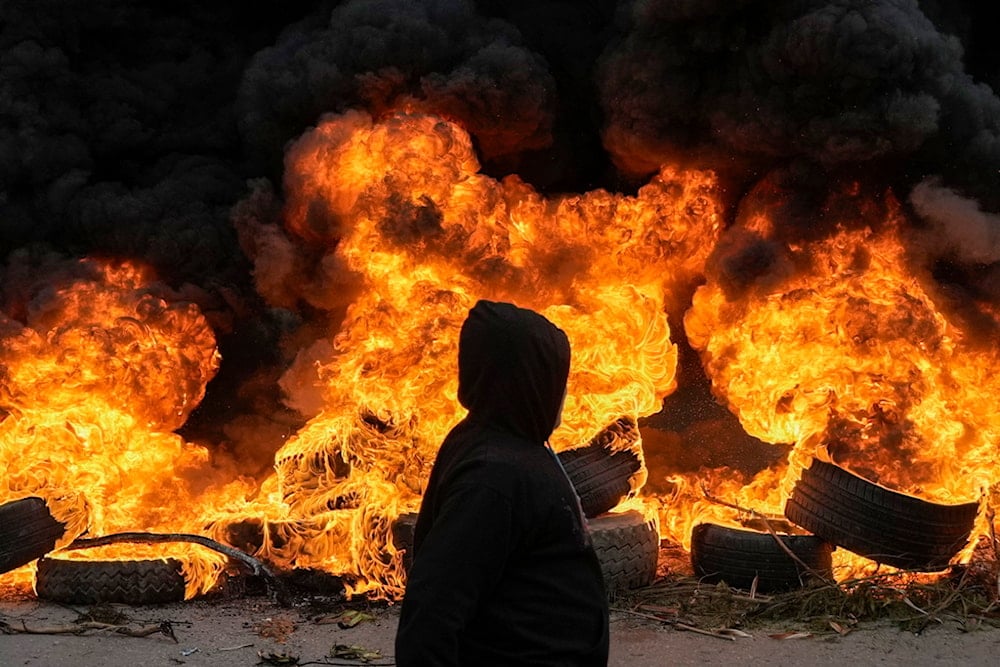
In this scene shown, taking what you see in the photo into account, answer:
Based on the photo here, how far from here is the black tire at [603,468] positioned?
339 inches

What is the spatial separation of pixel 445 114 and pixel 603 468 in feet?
14.5

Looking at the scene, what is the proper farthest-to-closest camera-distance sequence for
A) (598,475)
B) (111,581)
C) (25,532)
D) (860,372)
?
(860,372), (598,475), (25,532), (111,581)

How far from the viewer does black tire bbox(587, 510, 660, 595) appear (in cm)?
800

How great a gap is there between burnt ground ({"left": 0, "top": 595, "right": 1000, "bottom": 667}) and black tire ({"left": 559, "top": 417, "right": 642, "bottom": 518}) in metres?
1.09

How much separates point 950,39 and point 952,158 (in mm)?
1190

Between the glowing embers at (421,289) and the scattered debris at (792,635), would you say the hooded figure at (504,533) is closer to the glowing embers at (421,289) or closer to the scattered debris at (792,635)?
the scattered debris at (792,635)

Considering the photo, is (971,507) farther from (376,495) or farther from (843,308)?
(376,495)

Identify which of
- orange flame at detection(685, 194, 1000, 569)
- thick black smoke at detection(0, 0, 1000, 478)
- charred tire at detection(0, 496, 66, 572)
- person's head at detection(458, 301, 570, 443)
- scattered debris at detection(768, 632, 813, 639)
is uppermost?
thick black smoke at detection(0, 0, 1000, 478)

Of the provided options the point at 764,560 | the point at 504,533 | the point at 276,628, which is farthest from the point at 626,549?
the point at 504,533

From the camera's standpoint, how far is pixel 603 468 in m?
8.72

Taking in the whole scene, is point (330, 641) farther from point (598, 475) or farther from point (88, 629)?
point (598, 475)

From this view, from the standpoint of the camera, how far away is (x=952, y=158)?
10.2 m

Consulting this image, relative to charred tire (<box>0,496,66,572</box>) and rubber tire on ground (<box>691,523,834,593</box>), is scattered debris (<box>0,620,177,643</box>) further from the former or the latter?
rubber tire on ground (<box>691,523,834,593</box>)

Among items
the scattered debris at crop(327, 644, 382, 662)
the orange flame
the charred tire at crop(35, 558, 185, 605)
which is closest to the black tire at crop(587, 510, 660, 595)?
the orange flame
